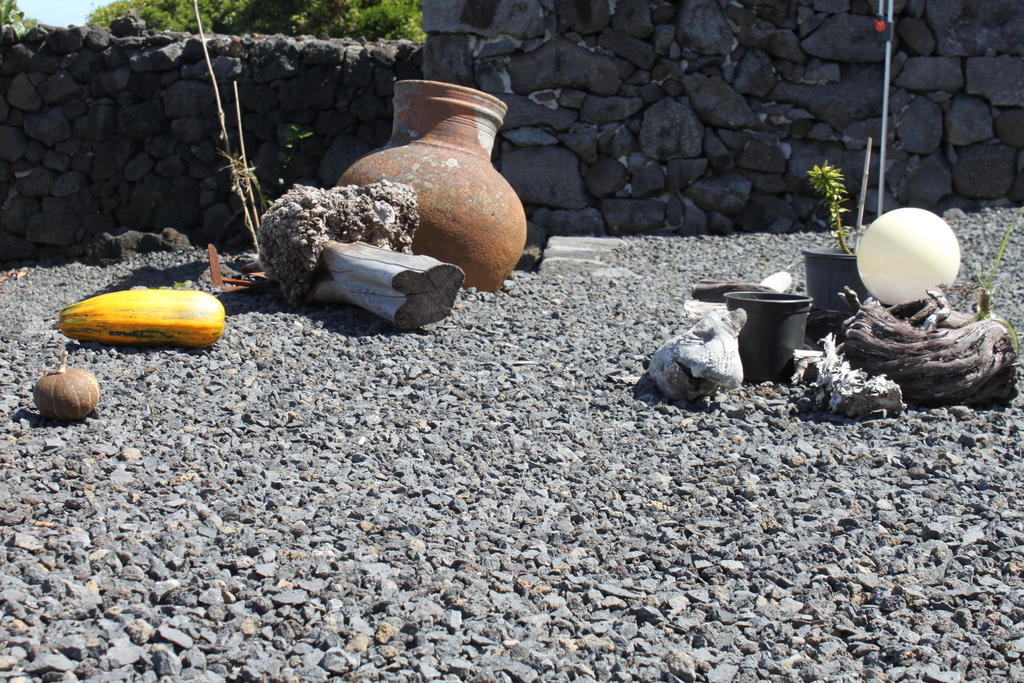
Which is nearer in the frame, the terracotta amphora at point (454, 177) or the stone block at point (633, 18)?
the terracotta amphora at point (454, 177)

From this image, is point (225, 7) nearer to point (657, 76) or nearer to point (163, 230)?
point (163, 230)

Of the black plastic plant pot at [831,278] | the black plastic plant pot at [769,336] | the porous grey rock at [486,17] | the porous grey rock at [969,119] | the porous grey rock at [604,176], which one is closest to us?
the black plastic plant pot at [769,336]

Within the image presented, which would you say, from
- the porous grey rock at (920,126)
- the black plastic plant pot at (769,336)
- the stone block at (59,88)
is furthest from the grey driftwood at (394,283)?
the porous grey rock at (920,126)

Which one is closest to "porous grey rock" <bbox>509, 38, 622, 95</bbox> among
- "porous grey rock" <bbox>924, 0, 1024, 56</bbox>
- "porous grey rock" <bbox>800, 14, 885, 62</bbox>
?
"porous grey rock" <bbox>800, 14, 885, 62</bbox>

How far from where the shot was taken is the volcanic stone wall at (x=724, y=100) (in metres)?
6.95

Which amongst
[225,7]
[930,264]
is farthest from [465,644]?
[225,7]

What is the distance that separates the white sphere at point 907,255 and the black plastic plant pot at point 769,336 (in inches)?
16.8

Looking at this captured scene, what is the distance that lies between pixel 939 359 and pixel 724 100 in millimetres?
4235

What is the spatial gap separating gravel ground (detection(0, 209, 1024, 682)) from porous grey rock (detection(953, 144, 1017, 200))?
4.44m

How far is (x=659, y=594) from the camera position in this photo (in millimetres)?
2127

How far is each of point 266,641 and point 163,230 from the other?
224 inches

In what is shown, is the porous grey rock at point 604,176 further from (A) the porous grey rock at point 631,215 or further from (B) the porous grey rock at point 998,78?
(B) the porous grey rock at point 998,78

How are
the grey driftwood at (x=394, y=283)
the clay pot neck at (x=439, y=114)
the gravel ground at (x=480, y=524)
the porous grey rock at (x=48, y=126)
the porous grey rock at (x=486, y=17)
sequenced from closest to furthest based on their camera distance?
the gravel ground at (x=480, y=524) < the grey driftwood at (x=394, y=283) < the clay pot neck at (x=439, y=114) < the porous grey rock at (x=486, y=17) < the porous grey rock at (x=48, y=126)

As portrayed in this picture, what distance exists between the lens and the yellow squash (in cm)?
356
